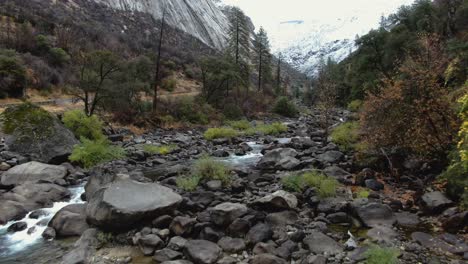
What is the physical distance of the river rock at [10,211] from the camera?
40.9ft

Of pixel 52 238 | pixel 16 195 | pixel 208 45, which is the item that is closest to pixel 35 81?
pixel 16 195

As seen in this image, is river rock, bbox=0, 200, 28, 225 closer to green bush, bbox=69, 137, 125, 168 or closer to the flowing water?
the flowing water

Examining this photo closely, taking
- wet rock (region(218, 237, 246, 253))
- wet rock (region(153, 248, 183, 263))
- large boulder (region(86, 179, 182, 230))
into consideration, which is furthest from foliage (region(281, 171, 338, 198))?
wet rock (region(153, 248, 183, 263))

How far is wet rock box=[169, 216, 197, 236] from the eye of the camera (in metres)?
11.2

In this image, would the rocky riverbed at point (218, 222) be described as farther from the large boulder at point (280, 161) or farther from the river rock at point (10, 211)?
the large boulder at point (280, 161)

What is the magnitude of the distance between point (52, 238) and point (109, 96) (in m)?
22.1

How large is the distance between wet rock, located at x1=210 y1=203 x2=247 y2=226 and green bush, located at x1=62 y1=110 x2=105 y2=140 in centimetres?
1547

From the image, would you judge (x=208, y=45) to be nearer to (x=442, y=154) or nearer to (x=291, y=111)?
(x=291, y=111)

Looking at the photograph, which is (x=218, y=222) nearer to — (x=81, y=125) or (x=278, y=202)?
(x=278, y=202)

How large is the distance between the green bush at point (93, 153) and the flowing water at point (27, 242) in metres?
7.05

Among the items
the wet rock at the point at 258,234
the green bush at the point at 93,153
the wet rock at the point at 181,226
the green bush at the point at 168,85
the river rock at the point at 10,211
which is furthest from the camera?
the green bush at the point at 168,85

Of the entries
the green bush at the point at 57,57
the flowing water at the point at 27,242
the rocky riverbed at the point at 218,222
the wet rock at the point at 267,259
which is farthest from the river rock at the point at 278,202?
the green bush at the point at 57,57

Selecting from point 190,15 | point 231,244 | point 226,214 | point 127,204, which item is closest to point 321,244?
point 231,244

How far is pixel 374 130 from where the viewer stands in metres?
17.2
